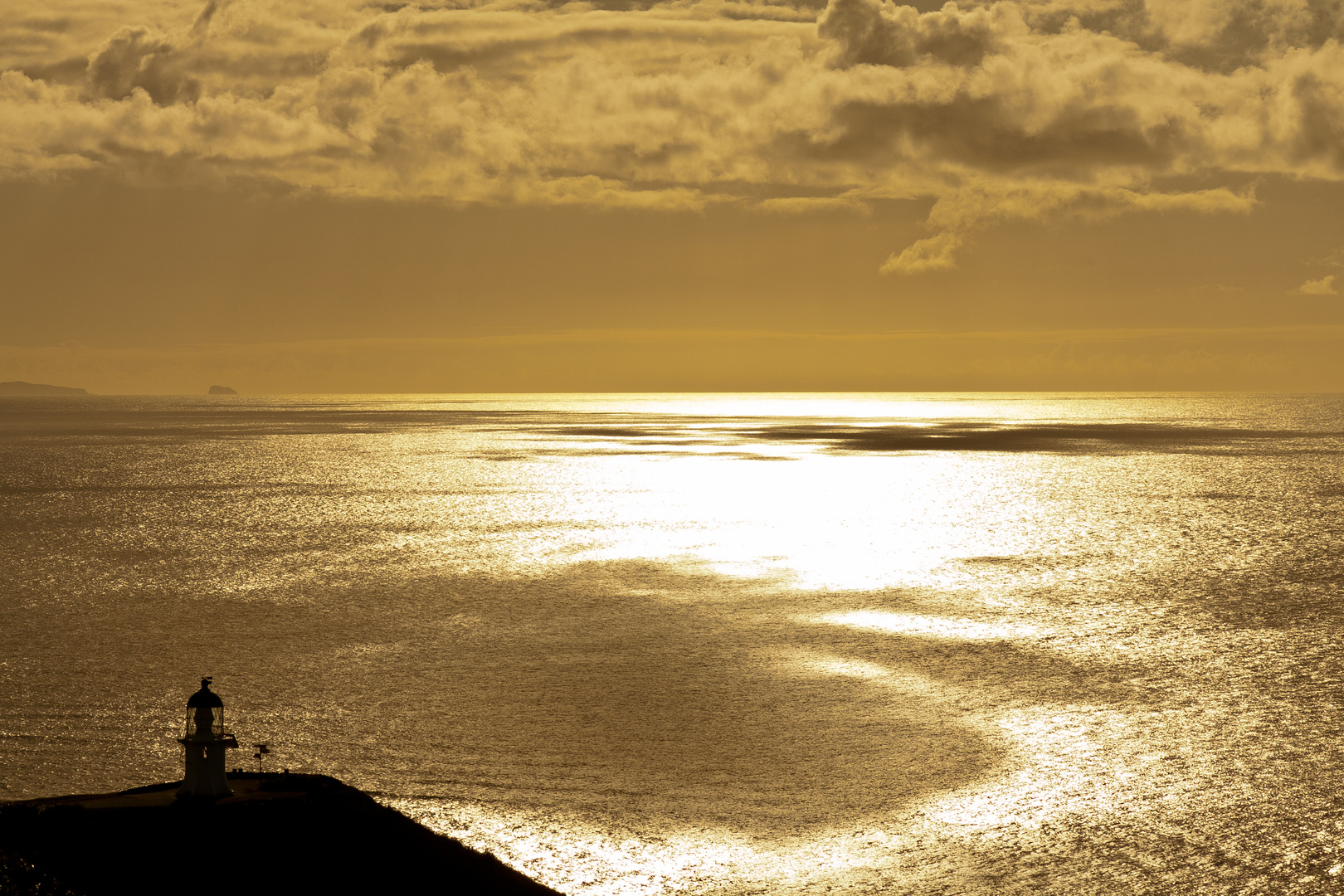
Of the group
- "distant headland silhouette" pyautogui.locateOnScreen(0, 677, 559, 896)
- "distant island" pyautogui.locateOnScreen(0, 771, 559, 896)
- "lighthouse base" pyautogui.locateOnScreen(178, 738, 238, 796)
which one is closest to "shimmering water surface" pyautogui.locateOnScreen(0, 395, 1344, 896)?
"distant island" pyautogui.locateOnScreen(0, 771, 559, 896)

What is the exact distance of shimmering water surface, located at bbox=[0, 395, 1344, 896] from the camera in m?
16.5

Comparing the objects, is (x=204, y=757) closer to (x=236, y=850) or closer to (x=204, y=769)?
(x=204, y=769)

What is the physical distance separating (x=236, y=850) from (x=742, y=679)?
48.0 ft

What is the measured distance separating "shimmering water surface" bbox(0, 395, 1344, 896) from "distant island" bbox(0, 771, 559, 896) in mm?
2237

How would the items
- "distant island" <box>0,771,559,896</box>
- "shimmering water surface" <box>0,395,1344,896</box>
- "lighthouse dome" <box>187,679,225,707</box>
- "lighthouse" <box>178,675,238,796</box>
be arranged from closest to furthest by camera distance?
"distant island" <box>0,771,559,896</box>, "lighthouse" <box>178,675,238,796</box>, "lighthouse dome" <box>187,679,225,707</box>, "shimmering water surface" <box>0,395,1344,896</box>

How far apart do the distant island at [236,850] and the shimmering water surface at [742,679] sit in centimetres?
224

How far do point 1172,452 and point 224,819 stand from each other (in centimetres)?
12865

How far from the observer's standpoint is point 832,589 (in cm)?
3928

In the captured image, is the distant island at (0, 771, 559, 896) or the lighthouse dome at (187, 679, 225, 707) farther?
the lighthouse dome at (187, 679, 225, 707)

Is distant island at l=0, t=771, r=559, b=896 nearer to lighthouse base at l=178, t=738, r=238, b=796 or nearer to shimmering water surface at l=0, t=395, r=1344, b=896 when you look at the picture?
lighthouse base at l=178, t=738, r=238, b=796

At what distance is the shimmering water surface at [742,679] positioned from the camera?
650 inches

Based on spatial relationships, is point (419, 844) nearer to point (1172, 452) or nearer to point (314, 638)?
point (314, 638)

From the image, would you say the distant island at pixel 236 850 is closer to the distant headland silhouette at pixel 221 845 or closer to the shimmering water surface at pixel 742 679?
the distant headland silhouette at pixel 221 845

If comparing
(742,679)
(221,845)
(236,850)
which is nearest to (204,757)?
(221,845)
